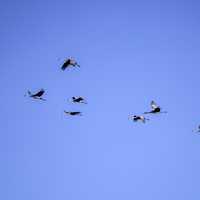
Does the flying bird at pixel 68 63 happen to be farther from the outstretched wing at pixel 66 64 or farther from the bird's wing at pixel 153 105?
the bird's wing at pixel 153 105

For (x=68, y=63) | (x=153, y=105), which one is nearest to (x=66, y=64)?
(x=68, y=63)

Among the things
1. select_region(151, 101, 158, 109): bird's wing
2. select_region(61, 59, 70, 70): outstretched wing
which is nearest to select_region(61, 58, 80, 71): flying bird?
select_region(61, 59, 70, 70): outstretched wing

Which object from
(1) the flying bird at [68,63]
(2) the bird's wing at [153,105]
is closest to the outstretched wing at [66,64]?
(1) the flying bird at [68,63]

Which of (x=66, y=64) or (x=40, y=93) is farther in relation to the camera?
(x=40, y=93)

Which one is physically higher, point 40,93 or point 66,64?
point 66,64

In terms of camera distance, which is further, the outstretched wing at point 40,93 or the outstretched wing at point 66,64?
the outstretched wing at point 40,93

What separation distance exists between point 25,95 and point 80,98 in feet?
16.0

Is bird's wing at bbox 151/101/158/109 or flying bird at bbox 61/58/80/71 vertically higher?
flying bird at bbox 61/58/80/71

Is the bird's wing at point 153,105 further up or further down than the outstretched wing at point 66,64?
further down

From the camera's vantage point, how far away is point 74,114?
53938 mm

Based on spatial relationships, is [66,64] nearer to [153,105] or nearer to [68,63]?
[68,63]

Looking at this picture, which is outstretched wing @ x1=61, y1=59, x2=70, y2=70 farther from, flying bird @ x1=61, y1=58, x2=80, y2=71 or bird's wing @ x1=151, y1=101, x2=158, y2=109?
bird's wing @ x1=151, y1=101, x2=158, y2=109

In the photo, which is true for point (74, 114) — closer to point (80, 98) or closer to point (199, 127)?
point (80, 98)

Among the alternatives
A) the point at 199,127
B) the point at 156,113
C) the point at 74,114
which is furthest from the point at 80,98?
the point at 199,127
